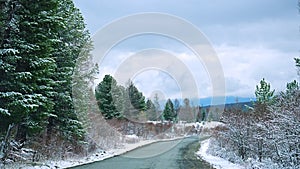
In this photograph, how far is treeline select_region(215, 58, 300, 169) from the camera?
466 inches

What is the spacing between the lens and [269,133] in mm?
13461

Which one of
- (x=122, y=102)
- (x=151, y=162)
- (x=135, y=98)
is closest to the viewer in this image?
(x=151, y=162)

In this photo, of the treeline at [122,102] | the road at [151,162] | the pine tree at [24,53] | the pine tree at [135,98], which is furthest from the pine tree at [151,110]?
the pine tree at [24,53]

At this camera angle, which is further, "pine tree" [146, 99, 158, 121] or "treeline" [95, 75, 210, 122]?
"pine tree" [146, 99, 158, 121]

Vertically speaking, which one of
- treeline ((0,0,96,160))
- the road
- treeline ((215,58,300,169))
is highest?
treeline ((0,0,96,160))

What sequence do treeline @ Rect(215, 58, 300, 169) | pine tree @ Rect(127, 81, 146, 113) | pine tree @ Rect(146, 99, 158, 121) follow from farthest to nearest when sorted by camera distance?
pine tree @ Rect(146, 99, 158, 121)
pine tree @ Rect(127, 81, 146, 113)
treeline @ Rect(215, 58, 300, 169)

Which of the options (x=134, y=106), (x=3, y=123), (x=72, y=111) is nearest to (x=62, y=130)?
(x=72, y=111)

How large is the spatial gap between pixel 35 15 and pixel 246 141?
12014 mm

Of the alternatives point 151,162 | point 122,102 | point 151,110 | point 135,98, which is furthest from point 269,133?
point 151,110

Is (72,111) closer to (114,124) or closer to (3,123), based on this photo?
(3,123)

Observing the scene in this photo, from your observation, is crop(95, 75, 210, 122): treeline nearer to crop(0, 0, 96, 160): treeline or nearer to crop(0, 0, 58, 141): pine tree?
crop(0, 0, 96, 160): treeline

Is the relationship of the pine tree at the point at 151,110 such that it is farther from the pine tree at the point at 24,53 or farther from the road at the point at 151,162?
the pine tree at the point at 24,53

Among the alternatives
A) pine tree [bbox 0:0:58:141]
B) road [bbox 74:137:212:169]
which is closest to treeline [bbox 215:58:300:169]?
road [bbox 74:137:212:169]

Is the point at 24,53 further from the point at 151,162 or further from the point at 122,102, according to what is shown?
the point at 122,102
